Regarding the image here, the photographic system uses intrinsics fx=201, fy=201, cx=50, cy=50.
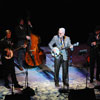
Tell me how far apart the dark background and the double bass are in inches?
118

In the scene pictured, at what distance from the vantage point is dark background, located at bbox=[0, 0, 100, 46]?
11031 mm

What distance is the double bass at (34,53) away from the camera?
27.3 feet

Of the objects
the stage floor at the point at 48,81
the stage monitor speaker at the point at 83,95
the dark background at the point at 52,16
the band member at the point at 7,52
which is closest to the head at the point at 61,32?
the stage floor at the point at 48,81

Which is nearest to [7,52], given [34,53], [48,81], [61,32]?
[61,32]

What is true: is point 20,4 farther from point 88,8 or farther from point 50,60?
point 88,8

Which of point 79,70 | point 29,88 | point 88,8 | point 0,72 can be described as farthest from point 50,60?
point 88,8

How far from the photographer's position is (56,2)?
1206 cm

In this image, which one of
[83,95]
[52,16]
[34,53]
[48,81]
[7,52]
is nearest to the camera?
[83,95]

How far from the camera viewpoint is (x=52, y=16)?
12344 mm

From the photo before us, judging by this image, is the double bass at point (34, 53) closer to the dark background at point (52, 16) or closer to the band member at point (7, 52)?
the band member at point (7, 52)

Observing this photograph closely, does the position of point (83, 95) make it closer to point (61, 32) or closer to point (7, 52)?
point (61, 32)

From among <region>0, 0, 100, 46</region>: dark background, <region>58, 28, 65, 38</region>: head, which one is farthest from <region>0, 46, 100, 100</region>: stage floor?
<region>0, 0, 100, 46</region>: dark background

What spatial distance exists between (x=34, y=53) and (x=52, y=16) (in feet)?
15.0

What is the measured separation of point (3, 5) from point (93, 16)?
6.14 metres
